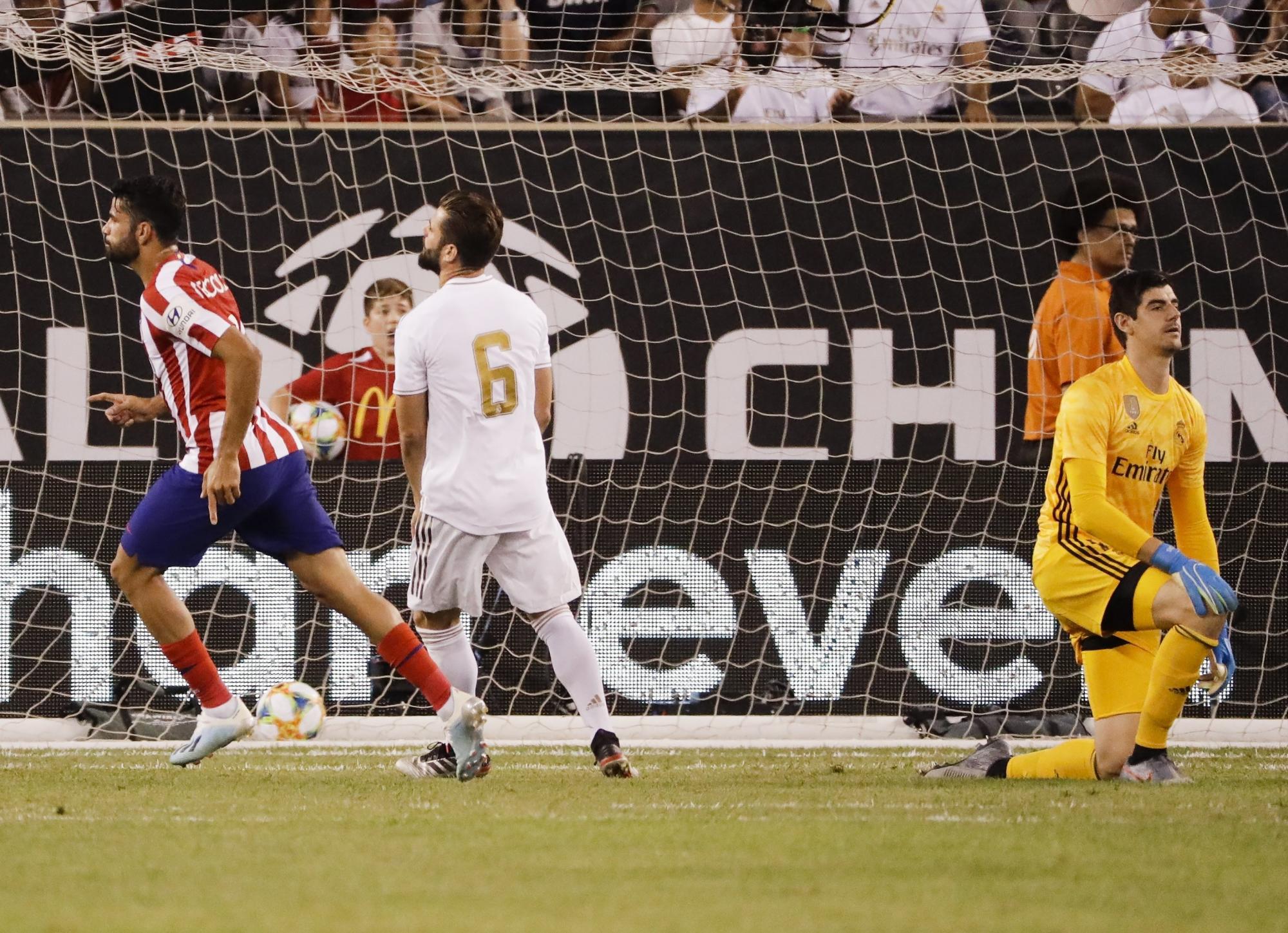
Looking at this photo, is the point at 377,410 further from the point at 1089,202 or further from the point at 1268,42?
the point at 1268,42

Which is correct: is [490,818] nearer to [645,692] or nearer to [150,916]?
[150,916]

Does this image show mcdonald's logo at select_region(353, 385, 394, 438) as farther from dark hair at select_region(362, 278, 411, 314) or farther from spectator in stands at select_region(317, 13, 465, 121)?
spectator in stands at select_region(317, 13, 465, 121)

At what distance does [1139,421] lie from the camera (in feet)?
19.0

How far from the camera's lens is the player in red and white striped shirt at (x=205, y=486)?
5.59 m

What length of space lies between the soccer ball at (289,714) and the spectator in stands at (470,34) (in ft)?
12.5

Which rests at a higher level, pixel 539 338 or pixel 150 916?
pixel 539 338

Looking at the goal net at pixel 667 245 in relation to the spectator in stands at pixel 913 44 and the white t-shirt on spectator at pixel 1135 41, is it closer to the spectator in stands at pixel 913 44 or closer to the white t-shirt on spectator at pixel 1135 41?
the spectator in stands at pixel 913 44

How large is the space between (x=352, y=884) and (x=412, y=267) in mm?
6159

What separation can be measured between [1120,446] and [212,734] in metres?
3.03

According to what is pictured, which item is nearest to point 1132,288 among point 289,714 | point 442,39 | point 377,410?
point 289,714

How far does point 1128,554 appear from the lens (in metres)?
5.57

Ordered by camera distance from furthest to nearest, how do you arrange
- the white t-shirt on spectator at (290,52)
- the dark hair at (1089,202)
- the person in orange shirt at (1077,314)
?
the white t-shirt on spectator at (290,52) < the dark hair at (1089,202) < the person in orange shirt at (1077,314)

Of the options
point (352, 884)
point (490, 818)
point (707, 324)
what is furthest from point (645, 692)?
point (352, 884)

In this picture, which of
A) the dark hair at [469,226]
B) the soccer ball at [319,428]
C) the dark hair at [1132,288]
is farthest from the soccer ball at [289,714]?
the dark hair at [1132,288]
